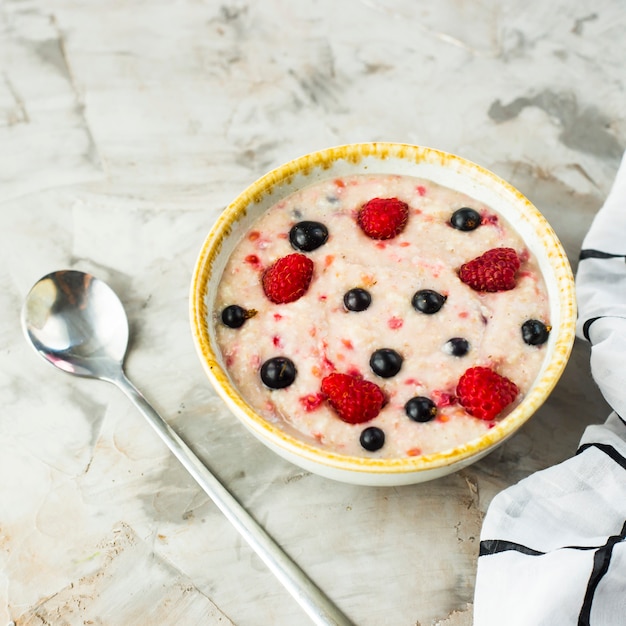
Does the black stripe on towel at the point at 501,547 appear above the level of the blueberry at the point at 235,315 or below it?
below

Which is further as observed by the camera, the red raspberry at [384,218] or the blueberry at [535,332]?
the red raspberry at [384,218]

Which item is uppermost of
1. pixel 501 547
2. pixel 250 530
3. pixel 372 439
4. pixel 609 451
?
pixel 372 439

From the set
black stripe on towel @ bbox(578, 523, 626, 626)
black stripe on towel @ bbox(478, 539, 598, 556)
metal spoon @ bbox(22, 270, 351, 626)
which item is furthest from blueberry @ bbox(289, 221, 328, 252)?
black stripe on towel @ bbox(578, 523, 626, 626)

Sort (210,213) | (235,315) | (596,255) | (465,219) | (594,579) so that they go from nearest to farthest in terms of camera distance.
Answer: (594,579) → (235,315) → (465,219) → (596,255) → (210,213)

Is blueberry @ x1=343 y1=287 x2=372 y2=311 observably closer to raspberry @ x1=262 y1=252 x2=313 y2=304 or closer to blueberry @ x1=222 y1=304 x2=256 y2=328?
raspberry @ x1=262 y1=252 x2=313 y2=304

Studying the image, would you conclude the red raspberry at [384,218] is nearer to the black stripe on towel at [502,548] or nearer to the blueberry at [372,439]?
the blueberry at [372,439]

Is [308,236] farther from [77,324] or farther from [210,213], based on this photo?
[77,324]

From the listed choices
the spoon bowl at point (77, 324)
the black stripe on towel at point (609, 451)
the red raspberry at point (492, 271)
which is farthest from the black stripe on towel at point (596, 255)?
the spoon bowl at point (77, 324)

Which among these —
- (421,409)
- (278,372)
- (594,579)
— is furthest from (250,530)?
(594,579)
